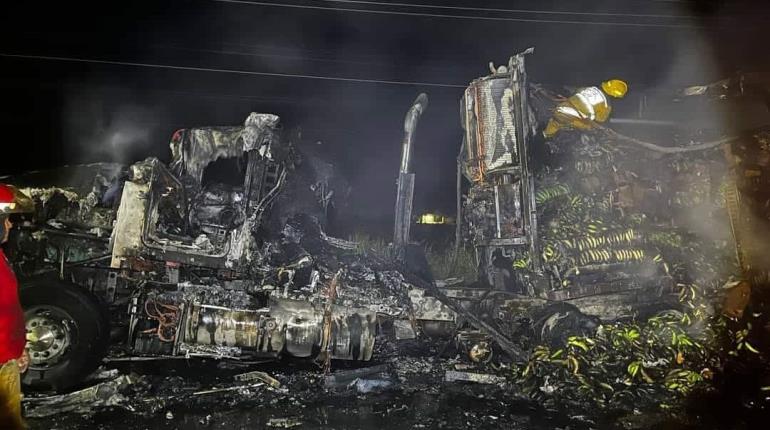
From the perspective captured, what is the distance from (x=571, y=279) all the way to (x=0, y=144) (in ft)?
64.6

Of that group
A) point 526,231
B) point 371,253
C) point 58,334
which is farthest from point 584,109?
point 58,334

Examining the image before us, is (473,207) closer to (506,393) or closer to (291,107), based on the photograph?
(506,393)

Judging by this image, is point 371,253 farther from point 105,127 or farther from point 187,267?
point 105,127

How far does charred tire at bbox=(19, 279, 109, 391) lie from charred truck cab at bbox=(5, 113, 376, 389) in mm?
310

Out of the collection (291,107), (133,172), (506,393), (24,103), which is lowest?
(506,393)

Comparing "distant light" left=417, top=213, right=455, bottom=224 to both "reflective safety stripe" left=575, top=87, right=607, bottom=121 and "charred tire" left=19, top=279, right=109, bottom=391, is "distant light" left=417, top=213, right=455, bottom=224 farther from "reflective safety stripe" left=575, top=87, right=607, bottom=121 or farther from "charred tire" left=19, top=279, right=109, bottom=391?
"charred tire" left=19, top=279, right=109, bottom=391

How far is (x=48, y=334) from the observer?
4789 millimetres

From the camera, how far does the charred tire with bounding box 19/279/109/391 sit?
4.75 m

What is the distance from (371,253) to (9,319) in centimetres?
471

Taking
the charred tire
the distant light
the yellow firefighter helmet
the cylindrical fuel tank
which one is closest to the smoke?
the distant light

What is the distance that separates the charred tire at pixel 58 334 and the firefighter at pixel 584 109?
7.29 m

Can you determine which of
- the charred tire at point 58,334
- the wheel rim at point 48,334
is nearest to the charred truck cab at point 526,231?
the charred tire at point 58,334

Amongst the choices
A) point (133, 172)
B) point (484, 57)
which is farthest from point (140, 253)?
point (484, 57)

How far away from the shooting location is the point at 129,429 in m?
4.18
